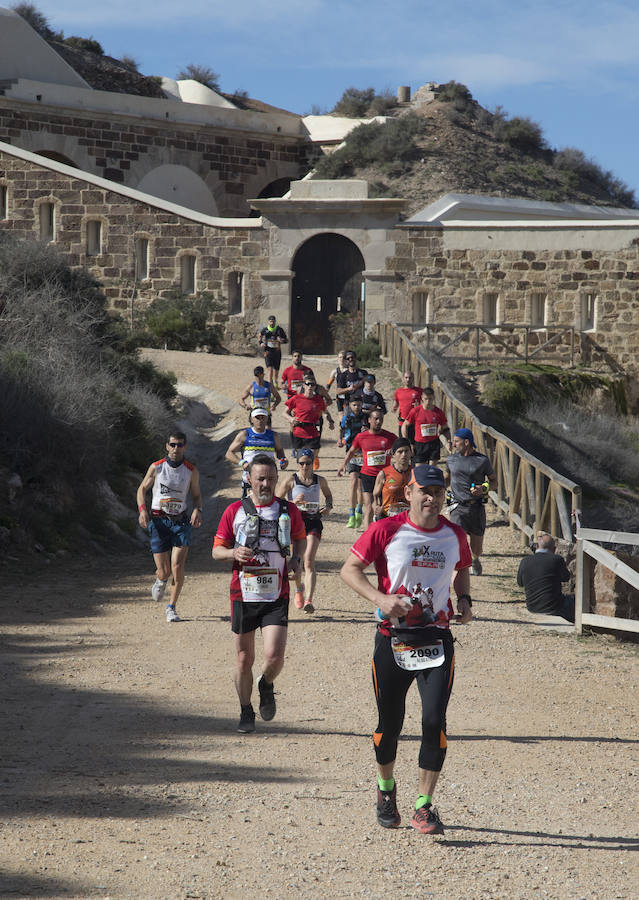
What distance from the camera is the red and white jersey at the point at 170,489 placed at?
33.1ft

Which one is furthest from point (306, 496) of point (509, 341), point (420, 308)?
point (420, 308)

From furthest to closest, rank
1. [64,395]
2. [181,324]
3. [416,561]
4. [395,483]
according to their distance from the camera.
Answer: [181,324] → [64,395] → [395,483] → [416,561]

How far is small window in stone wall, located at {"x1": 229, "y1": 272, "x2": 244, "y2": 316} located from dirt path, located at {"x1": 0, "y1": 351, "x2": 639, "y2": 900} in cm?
1949

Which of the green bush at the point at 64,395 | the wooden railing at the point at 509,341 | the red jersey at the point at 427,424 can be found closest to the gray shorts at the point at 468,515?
the red jersey at the point at 427,424

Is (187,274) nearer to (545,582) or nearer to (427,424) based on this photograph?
(427,424)

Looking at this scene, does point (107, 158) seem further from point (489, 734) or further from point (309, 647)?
point (489, 734)

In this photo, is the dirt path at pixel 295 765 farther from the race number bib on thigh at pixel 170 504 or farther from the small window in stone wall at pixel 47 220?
the small window in stone wall at pixel 47 220

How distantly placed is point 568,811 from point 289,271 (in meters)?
24.9

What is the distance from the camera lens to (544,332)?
2880 centimetres

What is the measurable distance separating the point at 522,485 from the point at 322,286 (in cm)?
1612

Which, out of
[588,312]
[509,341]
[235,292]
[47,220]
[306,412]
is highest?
[47,220]

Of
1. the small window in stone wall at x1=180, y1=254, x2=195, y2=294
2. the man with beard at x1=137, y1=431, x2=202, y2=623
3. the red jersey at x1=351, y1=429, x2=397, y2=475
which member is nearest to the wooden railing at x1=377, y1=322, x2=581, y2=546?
the red jersey at x1=351, y1=429, x2=397, y2=475

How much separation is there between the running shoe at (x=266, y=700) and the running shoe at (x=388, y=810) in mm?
1573

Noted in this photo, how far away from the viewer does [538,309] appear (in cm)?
2911
